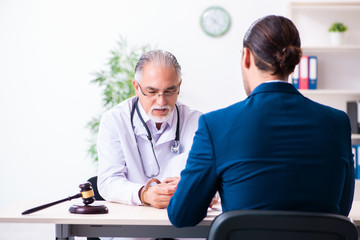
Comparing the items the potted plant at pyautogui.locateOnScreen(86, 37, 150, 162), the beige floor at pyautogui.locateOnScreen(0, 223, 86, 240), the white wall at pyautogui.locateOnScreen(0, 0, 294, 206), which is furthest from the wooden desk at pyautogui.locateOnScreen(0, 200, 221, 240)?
the white wall at pyautogui.locateOnScreen(0, 0, 294, 206)

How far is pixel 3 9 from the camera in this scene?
15.4 ft

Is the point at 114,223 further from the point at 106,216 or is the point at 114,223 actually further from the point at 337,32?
the point at 337,32

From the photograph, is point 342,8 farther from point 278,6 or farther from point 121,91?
point 121,91

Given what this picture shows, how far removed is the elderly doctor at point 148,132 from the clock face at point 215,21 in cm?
239

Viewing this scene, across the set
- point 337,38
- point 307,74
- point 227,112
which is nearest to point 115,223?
point 227,112

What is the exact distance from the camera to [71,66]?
4.66 meters

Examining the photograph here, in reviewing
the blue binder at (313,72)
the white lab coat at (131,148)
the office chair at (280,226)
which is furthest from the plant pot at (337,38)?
the office chair at (280,226)

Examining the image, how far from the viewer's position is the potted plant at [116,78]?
427 centimetres

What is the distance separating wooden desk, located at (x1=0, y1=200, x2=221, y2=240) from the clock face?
10.2 feet

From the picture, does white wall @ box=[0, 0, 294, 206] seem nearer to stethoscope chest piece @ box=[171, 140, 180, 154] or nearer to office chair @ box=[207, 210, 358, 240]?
stethoscope chest piece @ box=[171, 140, 180, 154]

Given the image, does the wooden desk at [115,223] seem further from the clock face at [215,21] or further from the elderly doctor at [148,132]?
the clock face at [215,21]

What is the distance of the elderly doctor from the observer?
2.18 metres

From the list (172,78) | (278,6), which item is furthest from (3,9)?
(172,78)

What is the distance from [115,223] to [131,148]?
65 centimetres
